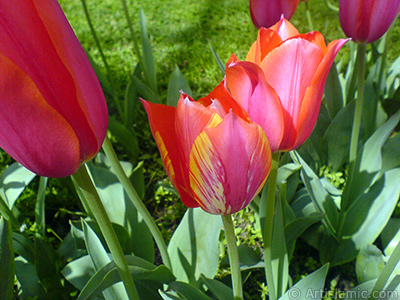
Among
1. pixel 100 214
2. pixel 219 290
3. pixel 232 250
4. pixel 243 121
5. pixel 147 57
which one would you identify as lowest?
pixel 219 290

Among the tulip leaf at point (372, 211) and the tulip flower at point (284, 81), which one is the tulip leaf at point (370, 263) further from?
the tulip flower at point (284, 81)

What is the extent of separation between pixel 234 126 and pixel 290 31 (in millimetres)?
280

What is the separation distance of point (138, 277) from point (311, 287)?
1.35 feet

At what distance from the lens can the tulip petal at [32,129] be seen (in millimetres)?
482

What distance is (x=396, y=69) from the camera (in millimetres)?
1876

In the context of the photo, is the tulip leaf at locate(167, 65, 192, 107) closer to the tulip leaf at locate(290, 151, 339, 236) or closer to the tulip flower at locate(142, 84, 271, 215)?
the tulip leaf at locate(290, 151, 339, 236)

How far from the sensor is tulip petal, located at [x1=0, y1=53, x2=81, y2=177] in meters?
0.48

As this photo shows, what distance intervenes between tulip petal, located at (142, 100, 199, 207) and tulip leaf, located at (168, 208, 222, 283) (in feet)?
1.66

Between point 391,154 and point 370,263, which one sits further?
point 391,154

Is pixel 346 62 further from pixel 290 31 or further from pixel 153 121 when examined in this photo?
pixel 153 121

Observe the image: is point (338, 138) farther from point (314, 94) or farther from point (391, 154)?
point (314, 94)

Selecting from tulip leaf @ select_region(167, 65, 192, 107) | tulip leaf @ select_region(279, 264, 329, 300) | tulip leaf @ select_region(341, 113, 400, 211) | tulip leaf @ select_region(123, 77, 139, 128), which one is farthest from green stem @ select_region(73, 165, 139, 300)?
tulip leaf @ select_region(123, 77, 139, 128)

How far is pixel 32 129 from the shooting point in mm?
527

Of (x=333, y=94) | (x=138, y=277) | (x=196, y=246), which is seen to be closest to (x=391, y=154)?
(x=333, y=94)
